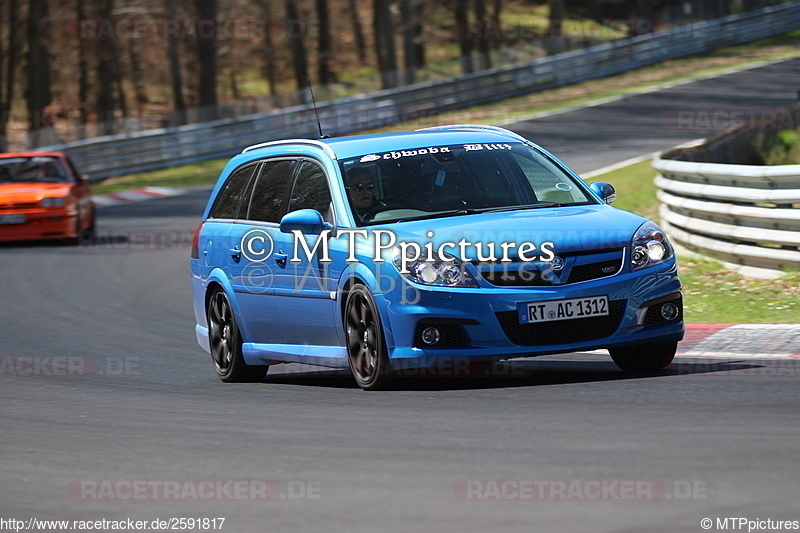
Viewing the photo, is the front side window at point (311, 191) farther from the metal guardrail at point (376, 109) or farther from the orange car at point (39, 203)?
the metal guardrail at point (376, 109)

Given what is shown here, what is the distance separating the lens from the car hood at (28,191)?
2034cm

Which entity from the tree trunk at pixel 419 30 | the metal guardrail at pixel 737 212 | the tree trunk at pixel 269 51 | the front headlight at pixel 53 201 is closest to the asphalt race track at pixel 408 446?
the metal guardrail at pixel 737 212

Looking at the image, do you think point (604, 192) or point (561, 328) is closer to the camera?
point (561, 328)

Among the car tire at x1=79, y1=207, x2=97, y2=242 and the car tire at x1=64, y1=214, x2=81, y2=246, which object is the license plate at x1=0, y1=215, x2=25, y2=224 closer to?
the car tire at x1=64, y1=214, x2=81, y2=246

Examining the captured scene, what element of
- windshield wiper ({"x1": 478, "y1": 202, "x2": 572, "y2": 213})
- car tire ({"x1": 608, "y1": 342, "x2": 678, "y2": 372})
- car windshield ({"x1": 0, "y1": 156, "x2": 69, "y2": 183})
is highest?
windshield wiper ({"x1": 478, "y1": 202, "x2": 572, "y2": 213})

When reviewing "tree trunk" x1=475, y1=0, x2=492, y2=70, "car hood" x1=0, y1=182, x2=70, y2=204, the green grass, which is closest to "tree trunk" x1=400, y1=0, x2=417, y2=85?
"tree trunk" x1=475, y1=0, x2=492, y2=70

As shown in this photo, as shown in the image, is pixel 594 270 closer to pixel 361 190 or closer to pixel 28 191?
pixel 361 190

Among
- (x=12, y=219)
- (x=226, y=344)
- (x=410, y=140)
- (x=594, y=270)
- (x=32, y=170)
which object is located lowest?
(x=12, y=219)

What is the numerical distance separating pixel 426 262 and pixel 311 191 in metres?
1.56

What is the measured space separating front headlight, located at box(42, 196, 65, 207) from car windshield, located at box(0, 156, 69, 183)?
87 cm

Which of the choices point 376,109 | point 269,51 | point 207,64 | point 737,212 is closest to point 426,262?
point 737,212

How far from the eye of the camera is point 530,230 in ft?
25.7

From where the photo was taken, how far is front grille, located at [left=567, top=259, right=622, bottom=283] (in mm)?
7735

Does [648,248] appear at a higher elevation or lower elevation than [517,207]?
lower
